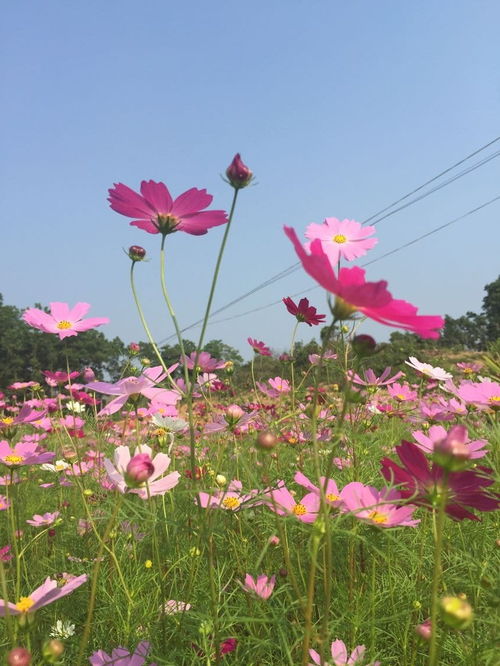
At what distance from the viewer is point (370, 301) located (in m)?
0.37

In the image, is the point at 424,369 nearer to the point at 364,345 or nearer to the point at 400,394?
the point at 400,394

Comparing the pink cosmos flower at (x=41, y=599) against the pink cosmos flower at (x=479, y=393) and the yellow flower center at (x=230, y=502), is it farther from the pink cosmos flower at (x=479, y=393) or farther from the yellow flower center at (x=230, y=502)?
the pink cosmos flower at (x=479, y=393)

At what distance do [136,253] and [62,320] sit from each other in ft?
0.71

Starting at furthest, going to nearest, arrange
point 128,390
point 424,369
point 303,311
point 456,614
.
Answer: point 424,369
point 303,311
point 128,390
point 456,614

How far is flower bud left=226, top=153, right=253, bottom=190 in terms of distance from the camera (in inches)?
22.1

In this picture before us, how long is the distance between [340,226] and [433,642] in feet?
2.19

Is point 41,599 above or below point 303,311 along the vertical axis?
below

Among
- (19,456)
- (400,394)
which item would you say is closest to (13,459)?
(19,456)

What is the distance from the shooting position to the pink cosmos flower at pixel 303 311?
3.20ft

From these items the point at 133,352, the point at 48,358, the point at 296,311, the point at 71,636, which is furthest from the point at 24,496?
the point at 48,358

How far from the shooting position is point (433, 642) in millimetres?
366

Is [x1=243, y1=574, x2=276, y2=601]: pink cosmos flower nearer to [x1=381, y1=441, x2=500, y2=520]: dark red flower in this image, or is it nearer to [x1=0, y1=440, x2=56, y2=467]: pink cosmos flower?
[x1=381, y1=441, x2=500, y2=520]: dark red flower

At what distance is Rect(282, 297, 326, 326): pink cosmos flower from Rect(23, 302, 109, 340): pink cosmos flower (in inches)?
15.3

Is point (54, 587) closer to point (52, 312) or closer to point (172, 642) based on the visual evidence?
point (172, 642)
